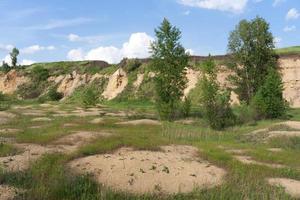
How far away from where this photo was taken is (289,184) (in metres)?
19.4

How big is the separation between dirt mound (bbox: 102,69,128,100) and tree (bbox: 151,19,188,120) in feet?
121

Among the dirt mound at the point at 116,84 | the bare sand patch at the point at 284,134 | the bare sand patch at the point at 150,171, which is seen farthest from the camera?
the dirt mound at the point at 116,84

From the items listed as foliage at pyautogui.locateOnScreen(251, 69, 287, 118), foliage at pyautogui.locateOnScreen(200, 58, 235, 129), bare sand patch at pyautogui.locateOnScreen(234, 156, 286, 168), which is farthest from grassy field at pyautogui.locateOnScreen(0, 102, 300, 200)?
foliage at pyautogui.locateOnScreen(251, 69, 287, 118)

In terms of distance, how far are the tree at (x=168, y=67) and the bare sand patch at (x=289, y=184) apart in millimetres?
34925

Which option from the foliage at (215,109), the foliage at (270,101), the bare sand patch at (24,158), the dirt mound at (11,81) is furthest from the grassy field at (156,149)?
the dirt mound at (11,81)

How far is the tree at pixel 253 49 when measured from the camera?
234 ft

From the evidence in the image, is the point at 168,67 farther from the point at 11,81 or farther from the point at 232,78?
the point at 11,81

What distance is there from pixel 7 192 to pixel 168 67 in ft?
141

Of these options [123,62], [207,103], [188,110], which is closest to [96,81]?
[123,62]

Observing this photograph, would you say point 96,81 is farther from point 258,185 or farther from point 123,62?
point 258,185

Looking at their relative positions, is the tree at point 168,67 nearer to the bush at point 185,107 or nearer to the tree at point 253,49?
the bush at point 185,107

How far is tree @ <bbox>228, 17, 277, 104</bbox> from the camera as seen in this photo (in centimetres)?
7119

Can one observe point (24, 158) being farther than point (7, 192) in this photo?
Yes

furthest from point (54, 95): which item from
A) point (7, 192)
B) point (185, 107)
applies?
point (7, 192)
